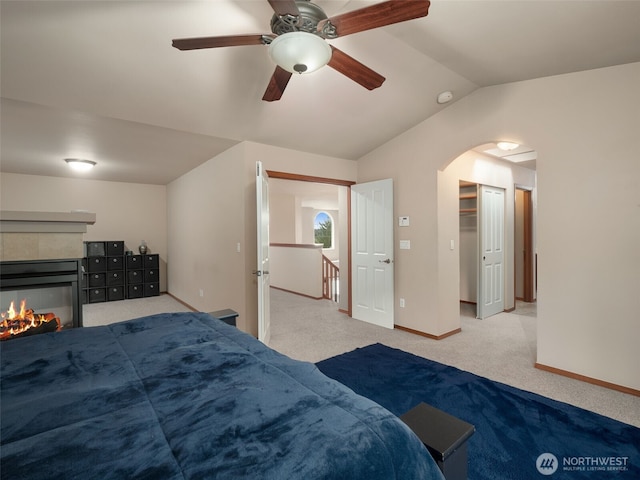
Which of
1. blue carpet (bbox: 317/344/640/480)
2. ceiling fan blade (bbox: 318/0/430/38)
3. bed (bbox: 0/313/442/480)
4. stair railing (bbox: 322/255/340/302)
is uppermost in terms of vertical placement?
ceiling fan blade (bbox: 318/0/430/38)

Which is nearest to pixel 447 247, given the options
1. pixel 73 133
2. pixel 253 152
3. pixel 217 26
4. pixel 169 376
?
pixel 253 152

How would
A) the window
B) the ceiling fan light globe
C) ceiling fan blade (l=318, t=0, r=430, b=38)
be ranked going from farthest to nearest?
the window < the ceiling fan light globe < ceiling fan blade (l=318, t=0, r=430, b=38)

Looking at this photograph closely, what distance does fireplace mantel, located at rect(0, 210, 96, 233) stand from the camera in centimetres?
236

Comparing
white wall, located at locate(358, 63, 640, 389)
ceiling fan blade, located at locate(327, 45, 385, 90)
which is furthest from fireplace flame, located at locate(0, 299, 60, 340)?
white wall, located at locate(358, 63, 640, 389)

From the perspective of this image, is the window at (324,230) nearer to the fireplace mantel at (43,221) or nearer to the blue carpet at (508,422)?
the blue carpet at (508,422)

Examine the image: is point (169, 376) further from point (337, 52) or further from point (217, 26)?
point (217, 26)

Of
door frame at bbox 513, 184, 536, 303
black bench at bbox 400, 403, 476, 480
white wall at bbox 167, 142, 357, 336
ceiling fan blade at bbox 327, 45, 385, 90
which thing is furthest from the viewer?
door frame at bbox 513, 184, 536, 303

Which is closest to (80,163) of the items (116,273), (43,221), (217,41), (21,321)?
(116,273)

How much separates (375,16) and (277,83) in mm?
880

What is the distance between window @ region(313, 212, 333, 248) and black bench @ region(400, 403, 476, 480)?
10.7 m

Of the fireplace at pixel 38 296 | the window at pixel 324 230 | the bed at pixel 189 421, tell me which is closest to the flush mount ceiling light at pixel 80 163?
the fireplace at pixel 38 296

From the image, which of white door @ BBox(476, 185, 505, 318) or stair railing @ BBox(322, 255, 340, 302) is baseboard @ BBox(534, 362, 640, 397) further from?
stair railing @ BBox(322, 255, 340, 302)

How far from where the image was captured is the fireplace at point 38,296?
93.7 inches

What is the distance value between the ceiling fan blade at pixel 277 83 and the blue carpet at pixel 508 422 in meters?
2.46
